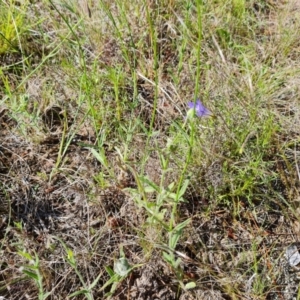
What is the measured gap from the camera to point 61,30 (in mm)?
1624

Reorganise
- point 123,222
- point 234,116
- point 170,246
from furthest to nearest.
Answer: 1. point 234,116
2. point 123,222
3. point 170,246

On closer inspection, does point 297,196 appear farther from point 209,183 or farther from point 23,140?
point 23,140

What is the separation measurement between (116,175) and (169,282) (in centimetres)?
34

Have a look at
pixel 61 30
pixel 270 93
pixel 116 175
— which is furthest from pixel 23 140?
pixel 270 93

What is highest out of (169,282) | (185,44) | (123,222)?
(185,44)

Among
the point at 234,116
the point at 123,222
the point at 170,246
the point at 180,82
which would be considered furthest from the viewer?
the point at 180,82

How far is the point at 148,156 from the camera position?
4.45 ft

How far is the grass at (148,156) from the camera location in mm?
1238

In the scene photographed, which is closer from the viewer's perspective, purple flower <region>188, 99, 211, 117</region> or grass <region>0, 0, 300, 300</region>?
grass <region>0, 0, 300, 300</region>

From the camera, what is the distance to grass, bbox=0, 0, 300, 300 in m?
1.24

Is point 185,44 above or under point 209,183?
above

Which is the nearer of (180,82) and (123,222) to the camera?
(123,222)

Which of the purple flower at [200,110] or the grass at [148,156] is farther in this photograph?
the purple flower at [200,110]

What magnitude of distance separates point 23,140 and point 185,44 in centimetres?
59
